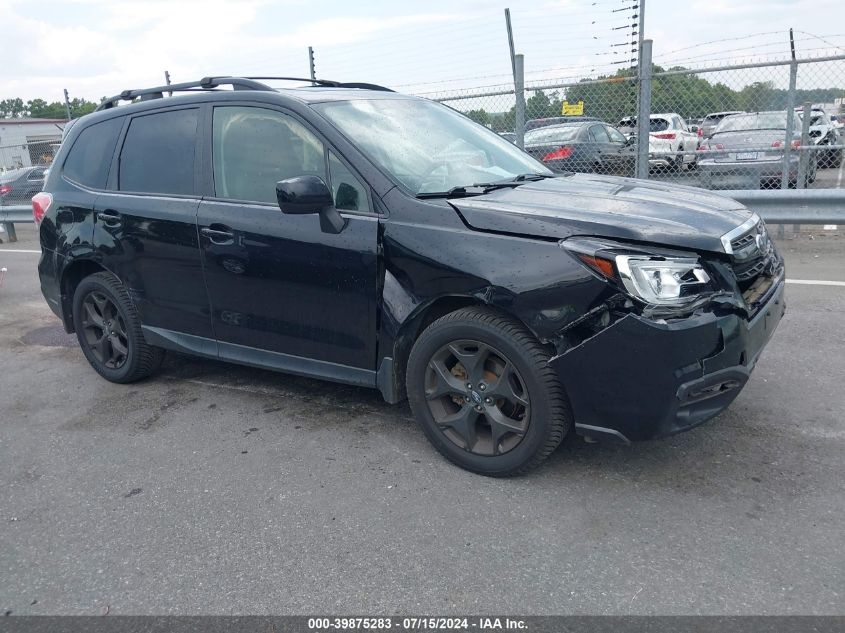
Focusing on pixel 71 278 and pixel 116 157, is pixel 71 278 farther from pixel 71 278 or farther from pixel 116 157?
pixel 116 157

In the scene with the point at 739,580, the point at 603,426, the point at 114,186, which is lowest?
the point at 739,580

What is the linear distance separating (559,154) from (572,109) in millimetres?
619

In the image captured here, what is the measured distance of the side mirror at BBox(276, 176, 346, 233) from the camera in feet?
11.0

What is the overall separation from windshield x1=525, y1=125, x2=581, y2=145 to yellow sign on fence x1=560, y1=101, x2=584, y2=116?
31 centimetres

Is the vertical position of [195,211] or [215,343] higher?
[195,211]

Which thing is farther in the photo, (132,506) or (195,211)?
(195,211)

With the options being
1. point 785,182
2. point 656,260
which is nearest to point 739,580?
point 656,260

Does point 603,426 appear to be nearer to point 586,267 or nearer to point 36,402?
point 586,267

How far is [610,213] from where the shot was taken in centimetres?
306

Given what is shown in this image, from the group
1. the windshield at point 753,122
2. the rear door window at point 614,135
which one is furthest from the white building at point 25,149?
the windshield at point 753,122

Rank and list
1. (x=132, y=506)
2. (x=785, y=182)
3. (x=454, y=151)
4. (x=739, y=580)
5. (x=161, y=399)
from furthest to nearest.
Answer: (x=785, y=182) → (x=161, y=399) → (x=454, y=151) → (x=132, y=506) → (x=739, y=580)

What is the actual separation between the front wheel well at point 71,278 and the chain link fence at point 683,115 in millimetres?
5401

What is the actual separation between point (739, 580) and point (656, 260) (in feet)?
3.95

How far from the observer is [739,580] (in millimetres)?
2525
